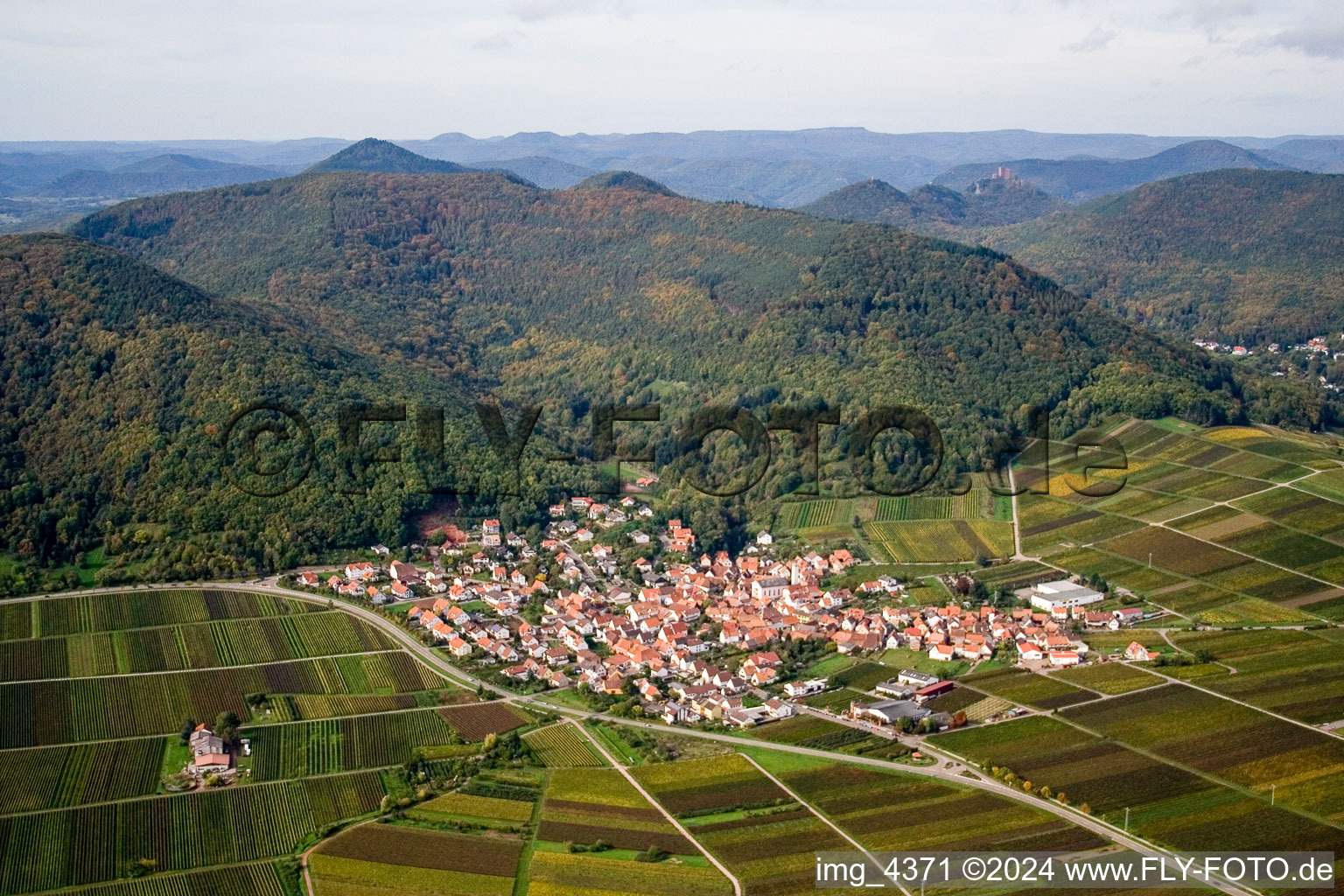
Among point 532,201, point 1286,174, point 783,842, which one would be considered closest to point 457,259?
point 532,201

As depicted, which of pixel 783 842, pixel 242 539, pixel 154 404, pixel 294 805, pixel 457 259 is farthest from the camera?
pixel 457 259

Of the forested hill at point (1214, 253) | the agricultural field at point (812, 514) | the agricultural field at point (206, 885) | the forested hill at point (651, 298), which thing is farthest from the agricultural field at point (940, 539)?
the forested hill at point (1214, 253)

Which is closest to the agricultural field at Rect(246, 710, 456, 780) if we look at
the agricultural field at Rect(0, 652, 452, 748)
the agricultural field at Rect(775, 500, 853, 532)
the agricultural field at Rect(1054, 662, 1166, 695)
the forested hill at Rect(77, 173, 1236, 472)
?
the agricultural field at Rect(0, 652, 452, 748)

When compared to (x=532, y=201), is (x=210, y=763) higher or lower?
lower

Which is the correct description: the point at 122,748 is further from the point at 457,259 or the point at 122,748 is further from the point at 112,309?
the point at 457,259

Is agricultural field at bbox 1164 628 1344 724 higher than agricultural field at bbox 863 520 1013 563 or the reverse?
higher

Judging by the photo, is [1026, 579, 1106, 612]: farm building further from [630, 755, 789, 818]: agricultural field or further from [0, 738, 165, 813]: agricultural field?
[0, 738, 165, 813]: agricultural field
